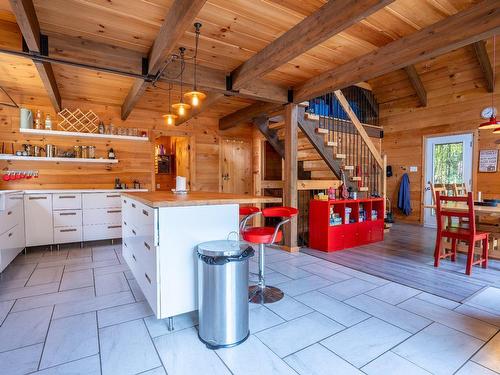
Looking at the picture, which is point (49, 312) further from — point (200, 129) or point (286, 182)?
point (200, 129)

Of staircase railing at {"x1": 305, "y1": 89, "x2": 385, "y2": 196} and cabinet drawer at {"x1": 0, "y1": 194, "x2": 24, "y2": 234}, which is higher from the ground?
staircase railing at {"x1": 305, "y1": 89, "x2": 385, "y2": 196}

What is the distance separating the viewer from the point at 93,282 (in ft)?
9.86

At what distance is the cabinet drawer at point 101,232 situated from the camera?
14.6 feet

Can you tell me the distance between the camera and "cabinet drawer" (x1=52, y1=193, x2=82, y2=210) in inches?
165

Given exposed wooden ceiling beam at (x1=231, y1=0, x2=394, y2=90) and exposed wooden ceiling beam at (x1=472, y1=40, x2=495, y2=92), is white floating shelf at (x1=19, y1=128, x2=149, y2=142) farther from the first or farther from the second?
exposed wooden ceiling beam at (x1=472, y1=40, x2=495, y2=92)

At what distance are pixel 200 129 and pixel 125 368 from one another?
196 inches

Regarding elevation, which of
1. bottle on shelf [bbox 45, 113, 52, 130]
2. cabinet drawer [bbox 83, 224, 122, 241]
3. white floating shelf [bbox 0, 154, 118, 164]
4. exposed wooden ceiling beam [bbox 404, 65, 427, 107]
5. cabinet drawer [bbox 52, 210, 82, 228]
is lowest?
cabinet drawer [bbox 83, 224, 122, 241]

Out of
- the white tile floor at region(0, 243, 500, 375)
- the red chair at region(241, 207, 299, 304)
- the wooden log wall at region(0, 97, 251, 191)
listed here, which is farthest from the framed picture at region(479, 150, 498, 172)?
the red chair at region(241, 207, 299, 304)

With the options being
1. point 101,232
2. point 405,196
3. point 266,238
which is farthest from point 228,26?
point 405,196

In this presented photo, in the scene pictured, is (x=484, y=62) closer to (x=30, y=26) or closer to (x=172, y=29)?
(x=172, y=29)

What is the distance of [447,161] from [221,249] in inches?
249

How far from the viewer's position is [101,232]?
179 inches

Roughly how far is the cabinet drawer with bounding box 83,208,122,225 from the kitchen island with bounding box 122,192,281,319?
2633mm

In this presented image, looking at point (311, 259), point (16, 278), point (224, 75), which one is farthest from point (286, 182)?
point (16, 278)
